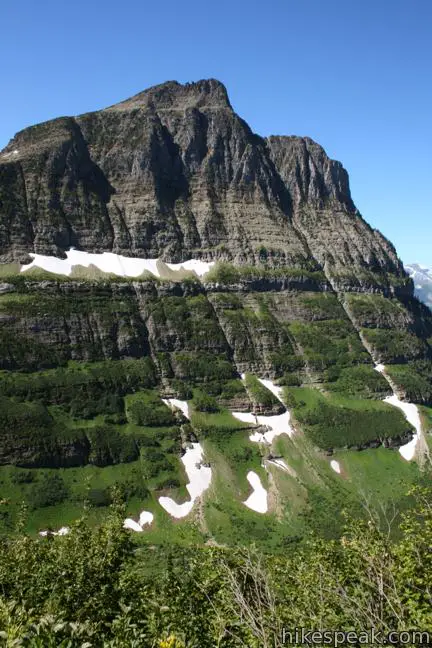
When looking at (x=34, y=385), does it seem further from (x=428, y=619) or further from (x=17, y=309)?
(x=428, y=619)

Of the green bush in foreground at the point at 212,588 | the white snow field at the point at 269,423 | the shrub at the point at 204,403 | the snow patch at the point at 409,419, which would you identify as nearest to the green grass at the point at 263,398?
the white snow field at the point at 269,423

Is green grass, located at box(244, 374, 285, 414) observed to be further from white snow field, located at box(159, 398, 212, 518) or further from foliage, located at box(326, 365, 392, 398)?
white snow field, located at box(159, 398, 212, 518)

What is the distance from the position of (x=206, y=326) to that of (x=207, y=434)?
48600mm

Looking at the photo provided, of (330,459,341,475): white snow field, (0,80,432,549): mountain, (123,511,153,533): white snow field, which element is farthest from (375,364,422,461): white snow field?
(123,511,153,533): white snow field

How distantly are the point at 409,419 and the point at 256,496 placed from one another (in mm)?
77022

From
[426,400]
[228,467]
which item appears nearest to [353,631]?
[228,467]

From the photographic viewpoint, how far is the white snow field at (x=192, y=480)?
13125cm

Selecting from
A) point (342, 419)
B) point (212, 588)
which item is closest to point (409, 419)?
point (342, 419)

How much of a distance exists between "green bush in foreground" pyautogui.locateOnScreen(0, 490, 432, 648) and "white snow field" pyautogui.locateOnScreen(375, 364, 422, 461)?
491ft

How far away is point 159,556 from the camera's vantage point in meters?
98.8

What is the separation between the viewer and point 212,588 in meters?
32.0

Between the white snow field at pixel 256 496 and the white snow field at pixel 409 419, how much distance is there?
186 ft

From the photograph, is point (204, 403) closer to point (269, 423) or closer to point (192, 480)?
point (269, 423)

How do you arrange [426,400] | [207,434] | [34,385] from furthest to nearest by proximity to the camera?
[426,400]
[207,434]
[34,385]
